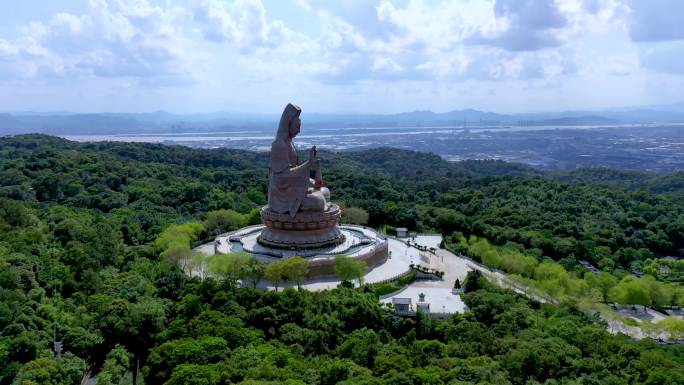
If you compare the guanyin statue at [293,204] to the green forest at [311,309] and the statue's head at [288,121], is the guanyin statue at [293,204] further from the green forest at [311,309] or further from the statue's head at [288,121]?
the green forest at [311,309]

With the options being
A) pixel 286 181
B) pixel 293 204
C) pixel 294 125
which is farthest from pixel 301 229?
pixel 294 125

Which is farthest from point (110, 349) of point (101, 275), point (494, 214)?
point (494, 214)

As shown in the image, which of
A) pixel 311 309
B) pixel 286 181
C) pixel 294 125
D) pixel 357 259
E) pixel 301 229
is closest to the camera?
pixel 311 309

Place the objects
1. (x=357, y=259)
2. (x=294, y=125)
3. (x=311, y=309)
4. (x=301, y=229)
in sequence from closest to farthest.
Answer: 1. (x=311, y=309)
2. (x=357, y=259)
3. (x=301, y=229)
4. (x=294, y=125)

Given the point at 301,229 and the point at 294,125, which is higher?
the point at 294,125

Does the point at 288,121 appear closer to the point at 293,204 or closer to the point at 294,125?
the point at 294,125

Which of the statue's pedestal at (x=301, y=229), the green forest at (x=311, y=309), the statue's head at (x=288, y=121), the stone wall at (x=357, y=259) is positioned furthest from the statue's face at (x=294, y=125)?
the green forest at (x=311, y=309)
